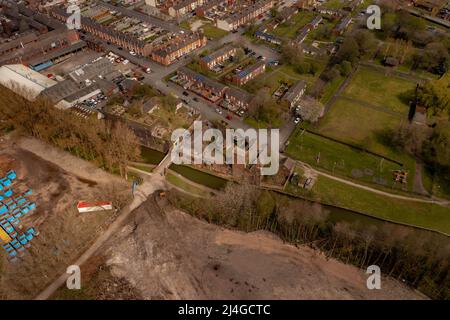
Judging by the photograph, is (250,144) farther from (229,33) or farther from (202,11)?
(202,11)

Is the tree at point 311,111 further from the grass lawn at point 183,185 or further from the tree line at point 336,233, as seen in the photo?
the grass lawn at point 183,185

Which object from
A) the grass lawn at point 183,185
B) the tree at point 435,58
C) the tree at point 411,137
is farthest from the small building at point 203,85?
the tree at point 435,58

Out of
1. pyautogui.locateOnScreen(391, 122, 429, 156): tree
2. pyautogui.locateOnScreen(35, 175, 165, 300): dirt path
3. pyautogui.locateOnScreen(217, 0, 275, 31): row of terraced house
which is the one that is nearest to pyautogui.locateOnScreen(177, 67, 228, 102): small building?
pyautogui.locateOnScreen(35, 175, 165, 300): dirt path

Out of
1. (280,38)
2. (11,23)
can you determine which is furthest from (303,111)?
(11,23)

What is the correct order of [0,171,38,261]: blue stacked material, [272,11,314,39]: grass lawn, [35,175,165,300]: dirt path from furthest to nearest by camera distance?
[272,11,314,39]: grass lawn
[0,171,38,261]: blue stacked material
[35,175,165,300]: dirt path

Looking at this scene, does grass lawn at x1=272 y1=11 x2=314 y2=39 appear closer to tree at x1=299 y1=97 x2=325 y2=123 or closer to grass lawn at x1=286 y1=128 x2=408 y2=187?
tree at x1=299 y1=97 x2=325 y2=123

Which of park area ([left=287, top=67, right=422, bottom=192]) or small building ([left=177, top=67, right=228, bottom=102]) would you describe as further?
small building ([left=177, top=67, right=228, bottom=102])

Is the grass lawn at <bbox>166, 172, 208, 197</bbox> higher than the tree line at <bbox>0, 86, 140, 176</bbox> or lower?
lower
